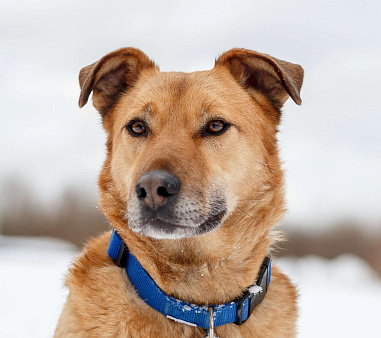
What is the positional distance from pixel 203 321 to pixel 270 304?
673mm

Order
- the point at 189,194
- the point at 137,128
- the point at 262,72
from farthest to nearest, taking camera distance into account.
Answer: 1. the point at 262,72
2. the point at 137,128
3. the point at 189,194

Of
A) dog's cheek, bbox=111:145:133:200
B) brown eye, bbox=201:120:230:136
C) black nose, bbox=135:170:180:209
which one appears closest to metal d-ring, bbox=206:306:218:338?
black nose, bbox=135:170:180:209

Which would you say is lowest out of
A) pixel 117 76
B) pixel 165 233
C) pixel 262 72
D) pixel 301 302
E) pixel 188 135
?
pixel 301 302

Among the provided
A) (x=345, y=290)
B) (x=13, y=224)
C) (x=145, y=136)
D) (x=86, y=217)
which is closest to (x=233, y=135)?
(x=145, y=136)

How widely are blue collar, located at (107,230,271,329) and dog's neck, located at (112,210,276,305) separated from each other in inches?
2.5

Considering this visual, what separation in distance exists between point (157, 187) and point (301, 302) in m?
4.98

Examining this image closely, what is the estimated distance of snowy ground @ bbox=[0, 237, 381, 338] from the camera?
6793 millimetres

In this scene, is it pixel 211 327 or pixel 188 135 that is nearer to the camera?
pixel 211 327

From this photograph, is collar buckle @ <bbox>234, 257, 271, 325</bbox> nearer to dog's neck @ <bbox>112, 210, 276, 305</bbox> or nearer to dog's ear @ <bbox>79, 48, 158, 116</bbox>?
→ dog's neck @ <bbox>112, 210, 276, 305</bbox>

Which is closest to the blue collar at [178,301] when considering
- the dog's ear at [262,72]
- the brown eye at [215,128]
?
the brown eye at [215,128]

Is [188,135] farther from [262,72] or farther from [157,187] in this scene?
[262,72]

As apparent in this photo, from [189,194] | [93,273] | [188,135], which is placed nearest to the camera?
[189,194]

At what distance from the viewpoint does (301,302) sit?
22.6ft

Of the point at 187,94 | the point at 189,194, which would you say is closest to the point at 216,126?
the point at 187,94
